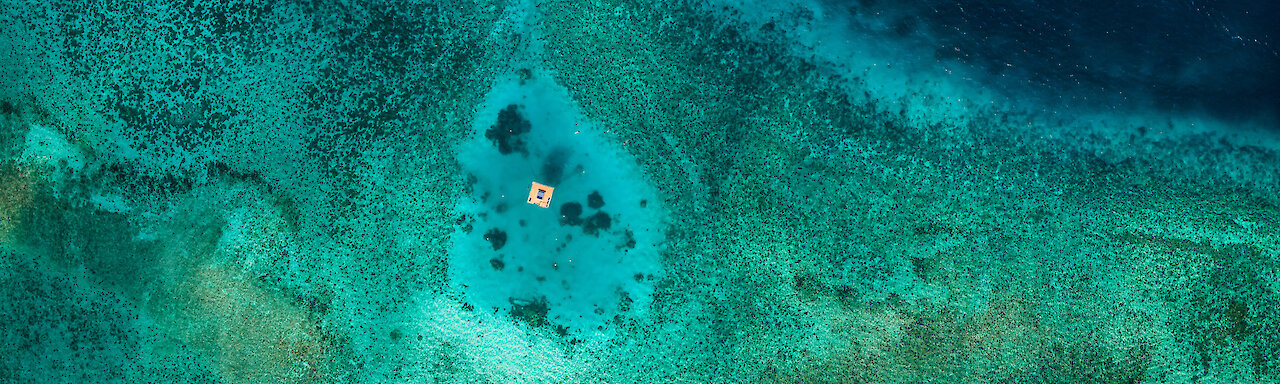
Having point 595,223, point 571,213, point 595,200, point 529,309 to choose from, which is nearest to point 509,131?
point 571,213

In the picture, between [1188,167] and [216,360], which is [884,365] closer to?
[1188,167]

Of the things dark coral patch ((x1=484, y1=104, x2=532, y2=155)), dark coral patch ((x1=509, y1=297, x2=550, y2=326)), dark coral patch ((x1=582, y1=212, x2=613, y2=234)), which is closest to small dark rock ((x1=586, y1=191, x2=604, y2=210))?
dark coral patch ((x1=582, y1=212, x2=613, y2=234))

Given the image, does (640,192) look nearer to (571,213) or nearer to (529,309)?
(571,213)

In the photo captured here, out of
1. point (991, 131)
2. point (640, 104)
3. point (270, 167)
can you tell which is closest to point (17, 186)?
point (270, 167)

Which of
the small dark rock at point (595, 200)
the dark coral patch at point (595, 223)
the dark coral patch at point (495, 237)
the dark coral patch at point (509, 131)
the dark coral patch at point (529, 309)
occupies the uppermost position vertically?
the dark coral patch at point (509, 131)

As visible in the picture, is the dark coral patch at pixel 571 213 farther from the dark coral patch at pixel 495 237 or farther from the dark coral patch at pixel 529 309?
the dark coral patch at pixel 529 309

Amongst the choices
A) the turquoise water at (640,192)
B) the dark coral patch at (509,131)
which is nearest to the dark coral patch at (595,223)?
the turquoise water at (640,192)

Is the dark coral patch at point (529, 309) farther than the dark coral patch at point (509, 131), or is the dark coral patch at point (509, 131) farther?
the dark coral patch at point (529, 309)

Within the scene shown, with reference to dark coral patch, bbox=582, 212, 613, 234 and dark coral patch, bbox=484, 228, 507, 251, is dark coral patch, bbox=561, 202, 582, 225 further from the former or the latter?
dark coral patch, bbox=484, 228, 507, 251
